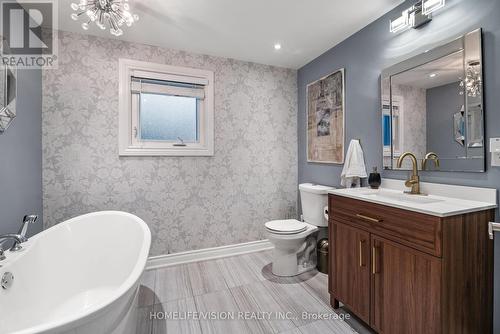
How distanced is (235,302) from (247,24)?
2379 millimetres

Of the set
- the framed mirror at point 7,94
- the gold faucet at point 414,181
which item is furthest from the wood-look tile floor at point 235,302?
the framed mirror at point 7,94

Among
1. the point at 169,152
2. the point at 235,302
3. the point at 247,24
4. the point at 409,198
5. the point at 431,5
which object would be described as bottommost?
the point at 235,302

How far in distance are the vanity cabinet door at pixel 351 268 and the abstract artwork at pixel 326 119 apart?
0.94 m

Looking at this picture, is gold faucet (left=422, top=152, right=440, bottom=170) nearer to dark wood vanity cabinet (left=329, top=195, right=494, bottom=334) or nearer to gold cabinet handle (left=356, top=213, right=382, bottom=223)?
dark wood vanity cabinet (left=329, top=195, right=494, bottom=334)

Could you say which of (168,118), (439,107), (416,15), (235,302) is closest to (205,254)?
(235,302)

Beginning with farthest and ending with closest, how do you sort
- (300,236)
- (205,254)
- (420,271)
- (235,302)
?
1. (205,254)
2. (300,236)
3. (235,302)
4. (420,271)

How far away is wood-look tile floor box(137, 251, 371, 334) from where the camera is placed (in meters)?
1.60

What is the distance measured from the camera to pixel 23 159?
1.79 meters

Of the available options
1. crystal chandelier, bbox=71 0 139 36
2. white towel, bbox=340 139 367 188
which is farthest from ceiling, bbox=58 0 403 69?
white towel, bbox=340 139 367 188

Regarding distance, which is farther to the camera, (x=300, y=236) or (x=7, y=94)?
(x=300, y=236)

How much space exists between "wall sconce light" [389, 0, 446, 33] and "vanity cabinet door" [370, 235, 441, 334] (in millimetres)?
1516

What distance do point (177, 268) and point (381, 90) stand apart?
260 cm

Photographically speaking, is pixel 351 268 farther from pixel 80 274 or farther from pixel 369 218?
pixel 80 274

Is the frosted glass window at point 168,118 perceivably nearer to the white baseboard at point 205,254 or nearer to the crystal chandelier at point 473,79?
the white baseboard at point 205,254
